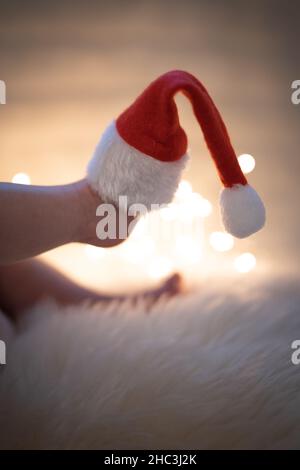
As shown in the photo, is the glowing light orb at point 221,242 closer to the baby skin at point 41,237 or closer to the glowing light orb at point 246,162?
the glowing light orb at point 246,162

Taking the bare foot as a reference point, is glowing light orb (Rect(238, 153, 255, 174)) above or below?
above

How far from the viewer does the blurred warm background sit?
1.05 m

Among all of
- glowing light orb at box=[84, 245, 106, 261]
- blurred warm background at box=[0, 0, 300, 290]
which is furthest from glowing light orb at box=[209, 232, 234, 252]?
glowing light orb at box=[84, 245, 106, 261]

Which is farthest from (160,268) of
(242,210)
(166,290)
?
(242,210)

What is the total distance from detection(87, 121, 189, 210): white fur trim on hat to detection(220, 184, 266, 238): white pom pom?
74 millimetres

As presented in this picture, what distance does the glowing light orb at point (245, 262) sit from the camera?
93 cm

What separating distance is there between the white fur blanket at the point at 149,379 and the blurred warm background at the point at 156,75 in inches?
15.3

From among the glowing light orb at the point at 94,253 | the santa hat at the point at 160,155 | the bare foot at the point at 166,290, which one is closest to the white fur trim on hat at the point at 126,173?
the santa hat at the point at 160,155

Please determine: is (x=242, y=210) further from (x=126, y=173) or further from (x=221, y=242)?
(x=221, y=242)

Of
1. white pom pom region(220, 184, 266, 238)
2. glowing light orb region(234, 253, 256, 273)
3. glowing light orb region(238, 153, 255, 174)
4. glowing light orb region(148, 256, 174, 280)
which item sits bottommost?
white pom pom region(220, 184, 266, 238)

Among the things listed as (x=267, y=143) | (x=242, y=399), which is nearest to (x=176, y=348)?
(x=242, y=399)

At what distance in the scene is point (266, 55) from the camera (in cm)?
110

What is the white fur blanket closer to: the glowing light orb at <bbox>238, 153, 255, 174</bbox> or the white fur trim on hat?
the white fur trim on hat

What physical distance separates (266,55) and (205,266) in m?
0.49
